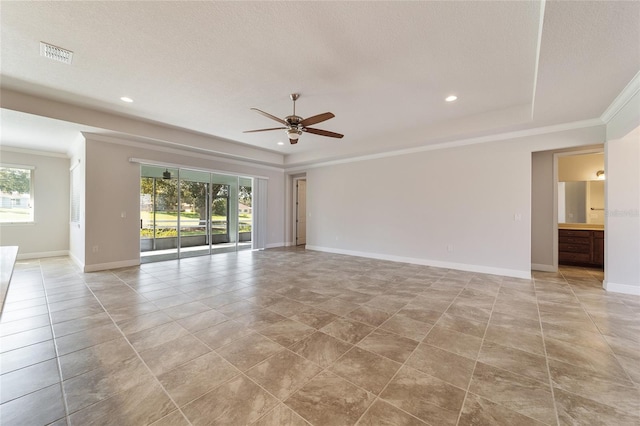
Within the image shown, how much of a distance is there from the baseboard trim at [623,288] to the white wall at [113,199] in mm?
8624

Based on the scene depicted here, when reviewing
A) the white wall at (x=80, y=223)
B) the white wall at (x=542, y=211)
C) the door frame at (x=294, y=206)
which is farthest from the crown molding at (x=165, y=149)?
the white wall at (x=542, y=211)

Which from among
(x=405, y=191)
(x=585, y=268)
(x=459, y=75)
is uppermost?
(x=459, y=75)

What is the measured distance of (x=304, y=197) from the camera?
916 cm

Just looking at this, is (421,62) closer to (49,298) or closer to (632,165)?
(632,165)

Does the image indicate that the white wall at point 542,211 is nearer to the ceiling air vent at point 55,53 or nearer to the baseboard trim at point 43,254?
the ceiling air vent at point 55,53

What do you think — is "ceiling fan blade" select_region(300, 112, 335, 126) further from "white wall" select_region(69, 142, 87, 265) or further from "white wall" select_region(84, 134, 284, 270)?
"white wall" select_region(69, 142, 87, 265)

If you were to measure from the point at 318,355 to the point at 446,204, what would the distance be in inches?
174

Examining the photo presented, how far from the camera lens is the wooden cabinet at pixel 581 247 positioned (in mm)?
5242

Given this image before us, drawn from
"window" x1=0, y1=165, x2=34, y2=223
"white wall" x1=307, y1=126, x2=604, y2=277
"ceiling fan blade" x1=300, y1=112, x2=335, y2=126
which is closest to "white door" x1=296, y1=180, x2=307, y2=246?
"white wall" x1=307, y1=126, x2=604, y2=277

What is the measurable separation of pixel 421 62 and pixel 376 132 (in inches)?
103

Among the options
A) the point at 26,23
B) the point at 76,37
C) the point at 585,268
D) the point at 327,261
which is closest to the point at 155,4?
the point at 76,37

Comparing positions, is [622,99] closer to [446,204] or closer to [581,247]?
[446,204]

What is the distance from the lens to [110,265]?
5.15 meters

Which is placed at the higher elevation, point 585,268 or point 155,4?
point 155,4
